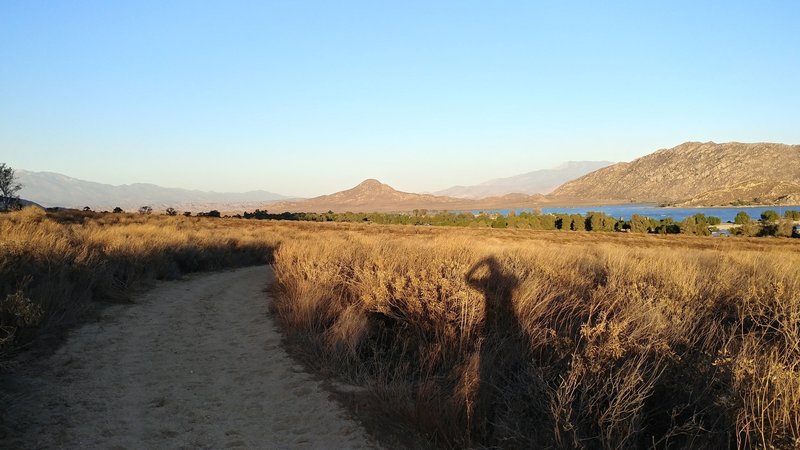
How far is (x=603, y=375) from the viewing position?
400 centimetres

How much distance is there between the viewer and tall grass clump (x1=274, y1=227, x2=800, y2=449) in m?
3.50

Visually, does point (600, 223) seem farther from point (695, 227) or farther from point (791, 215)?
point (791, 215)

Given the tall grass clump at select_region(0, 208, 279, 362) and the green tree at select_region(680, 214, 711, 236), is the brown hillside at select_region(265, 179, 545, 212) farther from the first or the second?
the tall grass clump at select_region(0, 208, 279, 362)

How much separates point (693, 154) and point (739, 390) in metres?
197

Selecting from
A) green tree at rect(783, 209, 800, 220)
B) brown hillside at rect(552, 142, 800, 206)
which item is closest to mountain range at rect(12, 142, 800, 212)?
brown hillside at rect(552, 142, 800, 206)

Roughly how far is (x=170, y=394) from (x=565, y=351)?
13.8 ft

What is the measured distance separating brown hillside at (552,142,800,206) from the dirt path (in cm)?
13486

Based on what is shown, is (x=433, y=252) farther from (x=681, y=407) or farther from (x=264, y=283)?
(x=681, y=407)

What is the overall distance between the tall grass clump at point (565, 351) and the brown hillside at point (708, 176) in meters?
131

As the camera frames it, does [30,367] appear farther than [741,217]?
No

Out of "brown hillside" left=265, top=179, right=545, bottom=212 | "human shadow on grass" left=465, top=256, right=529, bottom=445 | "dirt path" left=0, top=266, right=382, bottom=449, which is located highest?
"brown hillside" left=265, top=179, right=545, bottom=212

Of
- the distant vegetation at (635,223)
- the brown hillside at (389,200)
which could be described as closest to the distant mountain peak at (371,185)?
the brown hillside at (389,200)

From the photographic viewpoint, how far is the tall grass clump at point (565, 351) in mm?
3496

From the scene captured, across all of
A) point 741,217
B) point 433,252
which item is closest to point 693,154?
point 741,217
